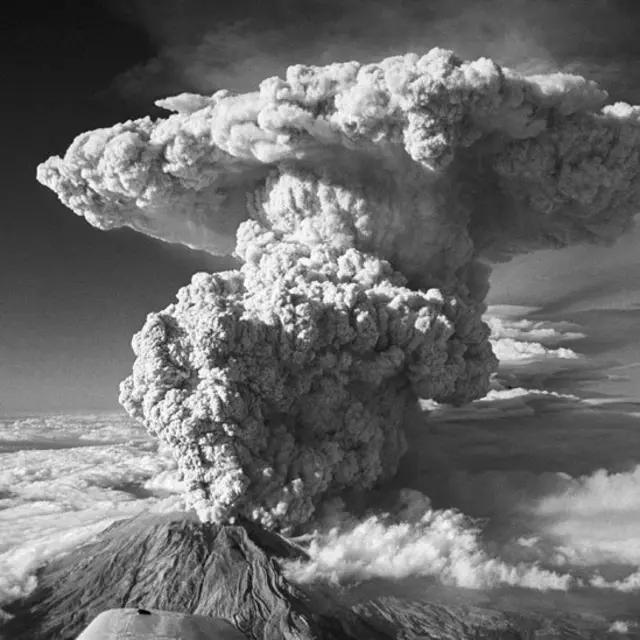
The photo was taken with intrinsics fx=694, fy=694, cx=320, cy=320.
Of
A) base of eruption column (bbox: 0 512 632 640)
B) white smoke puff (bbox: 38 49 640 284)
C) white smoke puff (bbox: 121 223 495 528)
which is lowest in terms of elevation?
base of eruption column (bbox: 0 512 632 640)

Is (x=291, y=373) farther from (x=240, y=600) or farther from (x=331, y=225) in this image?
(x=240, y=600)

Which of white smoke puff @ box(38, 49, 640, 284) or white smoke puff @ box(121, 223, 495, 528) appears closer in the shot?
white smoke puff @ box(121, 223, 495, 528)

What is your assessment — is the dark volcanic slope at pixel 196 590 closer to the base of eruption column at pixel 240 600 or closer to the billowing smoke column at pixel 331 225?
the base of eruption column at pixel 240 600

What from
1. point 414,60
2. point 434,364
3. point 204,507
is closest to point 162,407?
point 204,507

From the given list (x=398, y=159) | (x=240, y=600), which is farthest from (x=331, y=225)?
(x=240, y=600)

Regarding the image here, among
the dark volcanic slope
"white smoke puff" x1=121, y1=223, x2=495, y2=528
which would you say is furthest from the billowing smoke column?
the dark volcanic slope

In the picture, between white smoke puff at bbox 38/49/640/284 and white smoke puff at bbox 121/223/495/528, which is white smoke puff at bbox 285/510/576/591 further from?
white smoke puff at bbox 38/49/640/284
